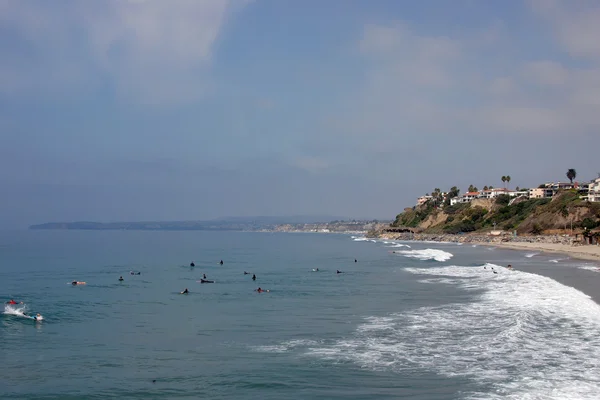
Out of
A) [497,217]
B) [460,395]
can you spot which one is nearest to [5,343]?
[460,395]

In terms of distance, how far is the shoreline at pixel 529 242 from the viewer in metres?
78.5

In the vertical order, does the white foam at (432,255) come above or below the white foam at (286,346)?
below

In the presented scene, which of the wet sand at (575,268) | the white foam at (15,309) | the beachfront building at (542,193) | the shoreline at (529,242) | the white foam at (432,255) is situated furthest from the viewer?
the beachfront building at (542,193)

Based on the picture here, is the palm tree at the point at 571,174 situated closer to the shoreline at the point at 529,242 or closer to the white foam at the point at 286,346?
the shoreline at the point at 529,242

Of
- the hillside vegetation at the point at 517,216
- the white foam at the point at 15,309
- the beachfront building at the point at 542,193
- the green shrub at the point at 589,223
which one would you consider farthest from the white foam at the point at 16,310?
the beachfront building at the point at 542,193

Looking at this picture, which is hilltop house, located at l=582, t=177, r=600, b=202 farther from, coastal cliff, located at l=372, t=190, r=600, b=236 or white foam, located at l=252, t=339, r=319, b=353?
white foam, located at l=252, t=339, r=319, b=353

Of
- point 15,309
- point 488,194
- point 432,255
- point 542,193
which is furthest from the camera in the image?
point 488,194

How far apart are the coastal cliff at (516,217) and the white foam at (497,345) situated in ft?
260

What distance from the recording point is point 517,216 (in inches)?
5842

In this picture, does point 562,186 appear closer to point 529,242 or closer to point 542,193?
point 542,193

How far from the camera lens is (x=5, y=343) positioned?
2448 centimetres

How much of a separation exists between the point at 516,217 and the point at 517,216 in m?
0.95

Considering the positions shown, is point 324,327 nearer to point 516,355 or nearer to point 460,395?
point 516,355

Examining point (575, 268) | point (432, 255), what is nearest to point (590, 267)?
point (575, 268)
